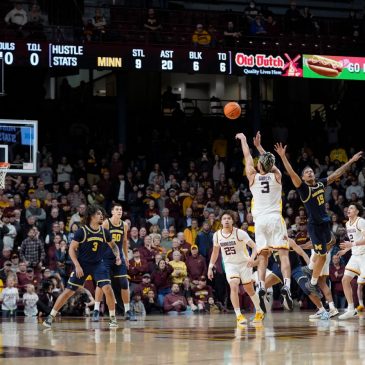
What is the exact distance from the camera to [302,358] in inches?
382

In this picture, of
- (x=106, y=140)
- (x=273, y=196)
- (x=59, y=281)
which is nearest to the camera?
(x=273, y=196)

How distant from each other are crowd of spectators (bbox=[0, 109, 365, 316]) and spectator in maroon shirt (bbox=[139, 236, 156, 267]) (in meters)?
0.02

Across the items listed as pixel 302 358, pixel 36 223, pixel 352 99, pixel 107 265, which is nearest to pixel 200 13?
pixel 352 99

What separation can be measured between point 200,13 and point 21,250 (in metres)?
12.4

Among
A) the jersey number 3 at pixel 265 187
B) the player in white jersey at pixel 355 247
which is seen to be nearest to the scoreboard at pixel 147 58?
the player in white jersey at pixel 355 247

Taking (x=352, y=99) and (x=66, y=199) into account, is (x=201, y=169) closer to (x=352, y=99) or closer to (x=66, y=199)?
(x=66, y=199)

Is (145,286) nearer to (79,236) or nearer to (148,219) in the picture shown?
(148,219)

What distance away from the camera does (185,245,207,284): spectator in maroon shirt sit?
73.1ft

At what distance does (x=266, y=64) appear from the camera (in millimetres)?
27672

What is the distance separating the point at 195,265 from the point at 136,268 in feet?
5.31

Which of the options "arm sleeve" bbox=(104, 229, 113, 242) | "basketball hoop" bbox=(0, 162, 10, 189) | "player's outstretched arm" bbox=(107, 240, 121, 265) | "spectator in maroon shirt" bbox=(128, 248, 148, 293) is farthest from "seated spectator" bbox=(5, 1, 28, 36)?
"arm sleeve" bbox=(104, 229, 113, 242)

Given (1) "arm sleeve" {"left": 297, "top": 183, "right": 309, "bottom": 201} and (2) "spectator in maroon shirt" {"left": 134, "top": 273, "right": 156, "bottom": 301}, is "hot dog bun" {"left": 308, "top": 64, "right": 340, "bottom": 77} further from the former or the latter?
(1) "arm sleeve" {"left": 297, "top": 183, "right": 309, "bottom": 201}

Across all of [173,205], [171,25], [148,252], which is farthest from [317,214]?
[171,25]

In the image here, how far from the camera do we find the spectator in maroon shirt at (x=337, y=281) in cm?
2277
